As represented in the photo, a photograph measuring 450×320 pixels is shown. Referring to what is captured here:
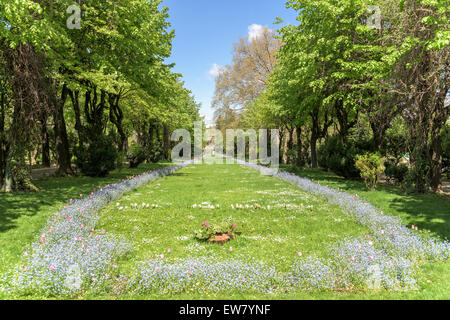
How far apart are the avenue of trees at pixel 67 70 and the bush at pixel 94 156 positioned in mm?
65

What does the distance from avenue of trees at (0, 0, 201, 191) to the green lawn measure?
3.42m

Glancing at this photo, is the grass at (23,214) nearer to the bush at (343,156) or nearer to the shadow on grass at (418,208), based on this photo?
the shadow on grass at (418,208)

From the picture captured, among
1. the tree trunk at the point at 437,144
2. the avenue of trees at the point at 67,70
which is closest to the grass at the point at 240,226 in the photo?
the avenue of trees at the point at 67,70

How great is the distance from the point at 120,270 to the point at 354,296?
4386 mm

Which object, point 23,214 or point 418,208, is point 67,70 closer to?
point 23,214

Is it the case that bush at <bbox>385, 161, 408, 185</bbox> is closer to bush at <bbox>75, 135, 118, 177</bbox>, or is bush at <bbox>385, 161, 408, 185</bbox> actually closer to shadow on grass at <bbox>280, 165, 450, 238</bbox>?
shadow on grass at <bbox>280, 165, 450, 238</bbox>

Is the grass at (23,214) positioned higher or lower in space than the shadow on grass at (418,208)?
higher

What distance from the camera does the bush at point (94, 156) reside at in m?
19.5

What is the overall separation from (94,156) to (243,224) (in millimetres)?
14789

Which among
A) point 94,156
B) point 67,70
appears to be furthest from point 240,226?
point 67,70

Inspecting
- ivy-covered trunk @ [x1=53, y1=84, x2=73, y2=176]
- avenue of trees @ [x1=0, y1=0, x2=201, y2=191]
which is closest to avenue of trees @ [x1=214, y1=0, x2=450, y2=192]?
avenue of trees @ [x1=0, y1=0, x2=201, y2=191]

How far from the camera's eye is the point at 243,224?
8609 millimetres

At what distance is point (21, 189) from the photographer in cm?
1266

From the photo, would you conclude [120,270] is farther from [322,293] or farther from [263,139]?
[263,139]
